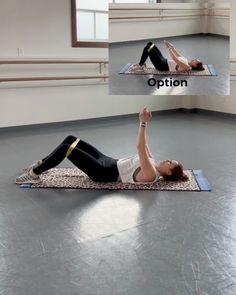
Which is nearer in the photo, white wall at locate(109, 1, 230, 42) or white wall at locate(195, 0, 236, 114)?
white wall at locate(109, 1, 230, 42)

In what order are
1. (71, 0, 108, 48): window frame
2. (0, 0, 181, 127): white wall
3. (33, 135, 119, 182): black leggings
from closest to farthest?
(33, 135, 119, 182): black leggings, (0, 0, 181, 127): white wall, (71, 0, 108, 48): window frame

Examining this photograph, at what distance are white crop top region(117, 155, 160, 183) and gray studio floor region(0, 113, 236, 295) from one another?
162mm

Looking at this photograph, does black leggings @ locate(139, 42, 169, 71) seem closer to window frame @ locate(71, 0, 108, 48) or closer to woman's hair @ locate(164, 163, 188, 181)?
woman's hair @ locate(164, 163, 188, 181)

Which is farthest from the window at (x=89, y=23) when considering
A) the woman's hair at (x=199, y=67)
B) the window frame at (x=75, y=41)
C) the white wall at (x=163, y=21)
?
the woman's hair at (x=199, y=67)

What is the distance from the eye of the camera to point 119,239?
97.0 inches

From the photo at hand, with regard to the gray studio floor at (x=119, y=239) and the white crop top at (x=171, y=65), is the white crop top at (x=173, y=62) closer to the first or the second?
the white crop top at (x=171, y=65)

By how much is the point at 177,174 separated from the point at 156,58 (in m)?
1.27

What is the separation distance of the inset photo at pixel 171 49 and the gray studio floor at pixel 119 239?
0.89 meters

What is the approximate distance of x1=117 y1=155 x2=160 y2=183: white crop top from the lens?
337 centimetres

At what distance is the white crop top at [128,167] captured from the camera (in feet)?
11.0

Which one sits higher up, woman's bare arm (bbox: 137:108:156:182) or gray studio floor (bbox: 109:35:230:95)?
gray studio floor (bbox: 109:35:230:95)

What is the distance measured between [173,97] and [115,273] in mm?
5737

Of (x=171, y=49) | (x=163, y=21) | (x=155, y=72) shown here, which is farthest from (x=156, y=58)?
(x=163, y=21)

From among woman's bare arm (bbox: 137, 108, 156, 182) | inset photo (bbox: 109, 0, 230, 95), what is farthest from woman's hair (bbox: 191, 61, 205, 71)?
woman's bare arm (bbox: 137, 108, 156, 182)
